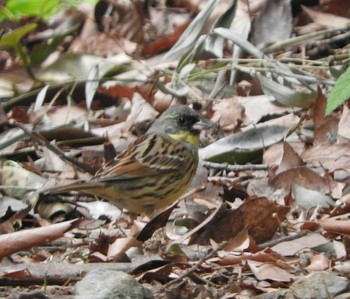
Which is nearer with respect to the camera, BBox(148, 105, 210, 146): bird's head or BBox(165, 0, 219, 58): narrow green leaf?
BBox(148, 105, 210, 146): bird's head

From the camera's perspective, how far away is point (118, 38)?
28.4ft

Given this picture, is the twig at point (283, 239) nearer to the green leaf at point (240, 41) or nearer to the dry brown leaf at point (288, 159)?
the dry brown leaf at point (288, 159)

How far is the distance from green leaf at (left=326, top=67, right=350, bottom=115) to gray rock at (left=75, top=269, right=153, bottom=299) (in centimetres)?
139

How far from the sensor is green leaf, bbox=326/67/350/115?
15.8 feet

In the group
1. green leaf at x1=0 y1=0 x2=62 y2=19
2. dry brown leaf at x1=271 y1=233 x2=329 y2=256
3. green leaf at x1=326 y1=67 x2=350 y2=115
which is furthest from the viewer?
green leaf at x1=0 y1=0 x2=62 y2=19

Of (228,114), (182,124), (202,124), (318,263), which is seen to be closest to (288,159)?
(202,124)

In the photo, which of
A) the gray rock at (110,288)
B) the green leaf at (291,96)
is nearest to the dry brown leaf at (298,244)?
the gray rock at (110,288)

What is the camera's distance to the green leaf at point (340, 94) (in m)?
4.83

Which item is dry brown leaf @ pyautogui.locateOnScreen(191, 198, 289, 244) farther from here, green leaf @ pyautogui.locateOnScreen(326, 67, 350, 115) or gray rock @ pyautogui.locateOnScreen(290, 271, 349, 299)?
gray rock @ pyautogui.locateOnScreen(290, 271, 349, 299)

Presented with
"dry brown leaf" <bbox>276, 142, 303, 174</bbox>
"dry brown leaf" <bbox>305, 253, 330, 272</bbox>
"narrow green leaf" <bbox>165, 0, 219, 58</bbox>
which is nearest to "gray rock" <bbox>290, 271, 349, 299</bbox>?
"dry brown leaf" <bbox>305, 253, 330, 272</bbox>

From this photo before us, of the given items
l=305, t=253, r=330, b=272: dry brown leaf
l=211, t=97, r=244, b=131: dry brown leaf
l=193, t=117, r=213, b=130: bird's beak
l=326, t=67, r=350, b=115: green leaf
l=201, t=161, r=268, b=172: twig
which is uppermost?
l=326, t=67, r=350, b=115: green leaf

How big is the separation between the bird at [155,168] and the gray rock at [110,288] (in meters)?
1.75

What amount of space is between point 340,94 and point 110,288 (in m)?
1.58

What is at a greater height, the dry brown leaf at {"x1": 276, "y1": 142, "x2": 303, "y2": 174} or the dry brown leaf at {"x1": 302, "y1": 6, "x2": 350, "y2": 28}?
the dry brown leaf at {"x1": 276, "y1": 142, "x2": 303, "y2": 174}
